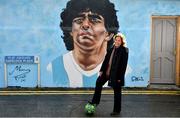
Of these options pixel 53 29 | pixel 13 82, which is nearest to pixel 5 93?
pixel 13 82

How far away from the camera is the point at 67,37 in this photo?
11562mm

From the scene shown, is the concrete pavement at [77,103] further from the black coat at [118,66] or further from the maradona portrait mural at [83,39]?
the black coat at [118,66]

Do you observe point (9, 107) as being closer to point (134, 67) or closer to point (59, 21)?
point (59, 21)

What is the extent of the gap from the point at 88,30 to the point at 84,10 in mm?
616

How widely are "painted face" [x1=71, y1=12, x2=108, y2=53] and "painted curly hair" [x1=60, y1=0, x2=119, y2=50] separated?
0.41ft

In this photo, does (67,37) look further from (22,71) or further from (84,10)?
(22,71)

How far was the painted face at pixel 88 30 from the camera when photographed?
11.4 metres

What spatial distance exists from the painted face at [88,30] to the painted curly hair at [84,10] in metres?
0.12

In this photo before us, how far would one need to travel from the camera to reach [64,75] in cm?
1169

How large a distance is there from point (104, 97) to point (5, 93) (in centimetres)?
→ 288
